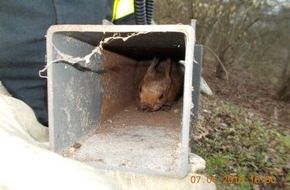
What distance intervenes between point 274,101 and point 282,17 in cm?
223

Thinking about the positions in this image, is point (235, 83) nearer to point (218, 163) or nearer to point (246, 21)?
point (246, 21)

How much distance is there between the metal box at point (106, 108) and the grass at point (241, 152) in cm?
78

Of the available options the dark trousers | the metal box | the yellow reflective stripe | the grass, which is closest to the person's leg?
the dark trousers

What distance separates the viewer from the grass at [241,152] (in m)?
3.46

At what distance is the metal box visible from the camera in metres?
1.43

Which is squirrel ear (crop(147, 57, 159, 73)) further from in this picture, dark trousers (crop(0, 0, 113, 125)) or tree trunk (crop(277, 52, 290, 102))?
tree trunk (crop(277, 52, 290, 102))

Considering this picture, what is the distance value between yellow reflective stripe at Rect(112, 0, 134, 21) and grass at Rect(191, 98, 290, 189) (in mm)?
1149

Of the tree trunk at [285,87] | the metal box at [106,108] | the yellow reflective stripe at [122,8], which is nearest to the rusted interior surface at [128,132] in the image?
the metal box at [106,108]

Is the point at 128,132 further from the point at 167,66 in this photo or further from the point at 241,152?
the point at 241,152

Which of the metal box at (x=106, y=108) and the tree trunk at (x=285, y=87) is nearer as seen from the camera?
the metal box at (x=106, y=108)

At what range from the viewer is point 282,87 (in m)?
9.59

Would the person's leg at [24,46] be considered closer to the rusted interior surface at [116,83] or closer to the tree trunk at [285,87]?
the rusted interior surface at [116,83]

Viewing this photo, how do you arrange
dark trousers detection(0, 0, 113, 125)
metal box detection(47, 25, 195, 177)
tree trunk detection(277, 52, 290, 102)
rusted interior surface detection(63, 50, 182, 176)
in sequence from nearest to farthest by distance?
metal box detection(47, 25, 195, 177)
rusted interior surface detection(63, 50, 182, 176)
dark trousers detection(0, 0, 113, 125)
tree trunk detection(277, 52, 290, 102)

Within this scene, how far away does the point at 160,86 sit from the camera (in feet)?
9.10
